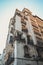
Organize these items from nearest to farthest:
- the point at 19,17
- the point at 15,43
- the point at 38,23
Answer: the point at 15,43 → the point at 19,17 → the point at 38,23

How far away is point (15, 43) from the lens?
57.3 ft

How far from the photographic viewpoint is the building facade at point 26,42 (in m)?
16.9

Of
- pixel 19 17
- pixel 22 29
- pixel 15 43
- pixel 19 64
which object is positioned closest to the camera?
pixel 19 64

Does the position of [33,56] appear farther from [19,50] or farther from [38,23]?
[38,23]

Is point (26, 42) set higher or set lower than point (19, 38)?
lower

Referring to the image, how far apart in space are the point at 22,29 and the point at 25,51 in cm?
359

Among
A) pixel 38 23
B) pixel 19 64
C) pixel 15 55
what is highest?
pixel 38 23

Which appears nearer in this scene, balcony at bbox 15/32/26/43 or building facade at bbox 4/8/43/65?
building facade at bbox 4/8/43/65

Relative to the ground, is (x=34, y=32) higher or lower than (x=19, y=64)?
higher

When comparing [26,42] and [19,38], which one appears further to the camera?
[26,42]

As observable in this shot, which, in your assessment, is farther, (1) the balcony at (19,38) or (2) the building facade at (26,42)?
(1) the balcony at (19,38)

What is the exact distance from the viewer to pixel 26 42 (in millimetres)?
18266

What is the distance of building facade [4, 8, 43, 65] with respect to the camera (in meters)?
16.9

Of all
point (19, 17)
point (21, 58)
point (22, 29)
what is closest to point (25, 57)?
point (21, 58)
